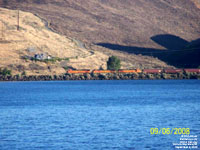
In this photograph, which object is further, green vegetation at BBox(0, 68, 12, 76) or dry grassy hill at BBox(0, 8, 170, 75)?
dry grassy hill at BBox(0, 8, 170, 75)

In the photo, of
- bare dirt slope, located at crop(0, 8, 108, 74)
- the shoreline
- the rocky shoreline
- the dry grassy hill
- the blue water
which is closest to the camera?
the blue water

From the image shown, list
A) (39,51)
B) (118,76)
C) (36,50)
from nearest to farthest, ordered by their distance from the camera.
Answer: (118,76), (36,50), (39,51)

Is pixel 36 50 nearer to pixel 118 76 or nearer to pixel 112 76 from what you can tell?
pixel 112 76

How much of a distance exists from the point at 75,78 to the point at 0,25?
40.7 metres

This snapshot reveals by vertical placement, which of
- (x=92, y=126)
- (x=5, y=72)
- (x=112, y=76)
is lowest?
(x=92, y=126)

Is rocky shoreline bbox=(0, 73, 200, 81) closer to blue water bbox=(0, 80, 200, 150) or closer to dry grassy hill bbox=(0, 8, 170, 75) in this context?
dry grassy hill bbox=(0, 8, 170, 75)

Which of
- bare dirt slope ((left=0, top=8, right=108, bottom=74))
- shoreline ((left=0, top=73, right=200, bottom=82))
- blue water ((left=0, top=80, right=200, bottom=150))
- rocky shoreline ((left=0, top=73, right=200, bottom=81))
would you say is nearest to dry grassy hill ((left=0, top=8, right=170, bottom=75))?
bare dirt slope ((left=0, top=8, right=108, bottom=74))

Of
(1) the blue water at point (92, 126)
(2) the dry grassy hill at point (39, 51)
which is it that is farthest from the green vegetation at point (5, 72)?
(1) the blue water at point (92, 126)

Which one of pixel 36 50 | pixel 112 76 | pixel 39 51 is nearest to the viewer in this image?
pixel 112 76

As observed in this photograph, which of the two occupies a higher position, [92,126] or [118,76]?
[118,76]

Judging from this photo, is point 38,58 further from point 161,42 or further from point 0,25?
point 161,42

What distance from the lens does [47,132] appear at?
1284 inches

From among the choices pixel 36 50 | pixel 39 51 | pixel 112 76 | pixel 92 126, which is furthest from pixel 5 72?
pixel 92 126

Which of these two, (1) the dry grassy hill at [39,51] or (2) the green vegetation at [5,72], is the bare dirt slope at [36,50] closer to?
(1) the dry grassy hill at [39,51]
